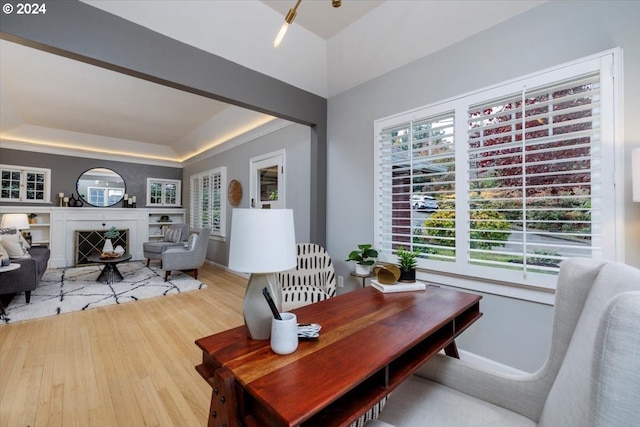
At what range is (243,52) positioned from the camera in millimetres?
2484

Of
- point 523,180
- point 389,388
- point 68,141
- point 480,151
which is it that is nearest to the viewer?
point 389,388

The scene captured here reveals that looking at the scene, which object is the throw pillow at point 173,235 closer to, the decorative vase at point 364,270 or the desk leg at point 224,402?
the decorative vase at point 364,270

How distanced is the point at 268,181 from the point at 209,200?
2335mm

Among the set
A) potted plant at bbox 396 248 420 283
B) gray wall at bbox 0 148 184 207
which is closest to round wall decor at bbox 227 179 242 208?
gray wall at bbox 0 148 184 207

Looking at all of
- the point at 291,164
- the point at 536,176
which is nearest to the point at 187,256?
the point at 291,164

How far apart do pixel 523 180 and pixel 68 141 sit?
8.19 meters

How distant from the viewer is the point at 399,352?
0.94 m

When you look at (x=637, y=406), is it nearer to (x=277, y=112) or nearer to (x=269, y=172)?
(x=277, y=112)

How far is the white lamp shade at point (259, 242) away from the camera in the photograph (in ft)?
3.21

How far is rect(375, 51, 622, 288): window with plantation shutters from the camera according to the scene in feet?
5.40

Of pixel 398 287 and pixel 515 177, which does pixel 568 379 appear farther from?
pixel 515 177

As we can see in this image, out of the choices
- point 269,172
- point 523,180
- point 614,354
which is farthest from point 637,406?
point 269,172

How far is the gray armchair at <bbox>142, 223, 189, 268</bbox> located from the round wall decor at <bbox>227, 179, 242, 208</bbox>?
1604mm

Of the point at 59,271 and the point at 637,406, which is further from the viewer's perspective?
the point at 59,271
